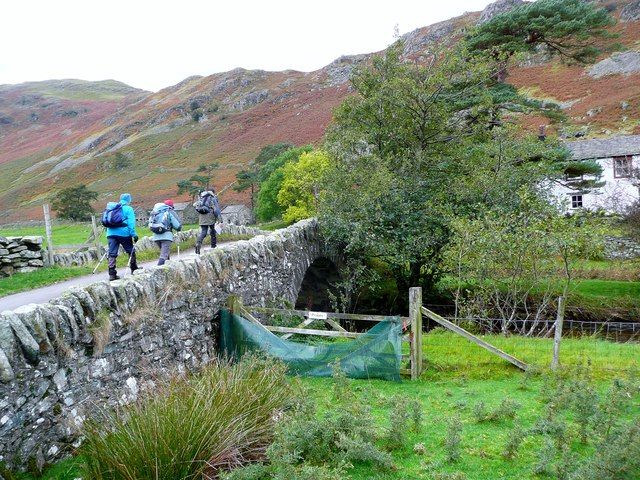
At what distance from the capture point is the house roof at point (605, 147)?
3794cm

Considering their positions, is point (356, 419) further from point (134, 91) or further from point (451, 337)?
point (134, 91)

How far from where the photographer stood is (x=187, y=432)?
4.77 m

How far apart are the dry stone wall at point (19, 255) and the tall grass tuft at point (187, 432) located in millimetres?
10764

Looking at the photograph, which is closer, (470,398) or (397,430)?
(397,430)

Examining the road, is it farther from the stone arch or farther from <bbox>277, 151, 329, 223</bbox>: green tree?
<bbox>277, 151, 329, 223</bbox>: green tree

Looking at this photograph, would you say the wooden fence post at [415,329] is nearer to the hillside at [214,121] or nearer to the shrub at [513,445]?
the shrub at [513,445]

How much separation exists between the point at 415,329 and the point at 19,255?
1201cm

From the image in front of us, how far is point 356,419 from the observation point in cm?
525

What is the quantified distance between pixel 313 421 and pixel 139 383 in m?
3.03

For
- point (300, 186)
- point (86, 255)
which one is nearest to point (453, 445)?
point (86, 255)

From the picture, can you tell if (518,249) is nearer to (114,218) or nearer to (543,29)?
(114,218)

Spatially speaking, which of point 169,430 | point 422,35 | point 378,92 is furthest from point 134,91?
point 169,430

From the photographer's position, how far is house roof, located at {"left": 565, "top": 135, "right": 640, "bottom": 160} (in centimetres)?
3794

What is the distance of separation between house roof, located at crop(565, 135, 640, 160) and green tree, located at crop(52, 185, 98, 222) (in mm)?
45182
